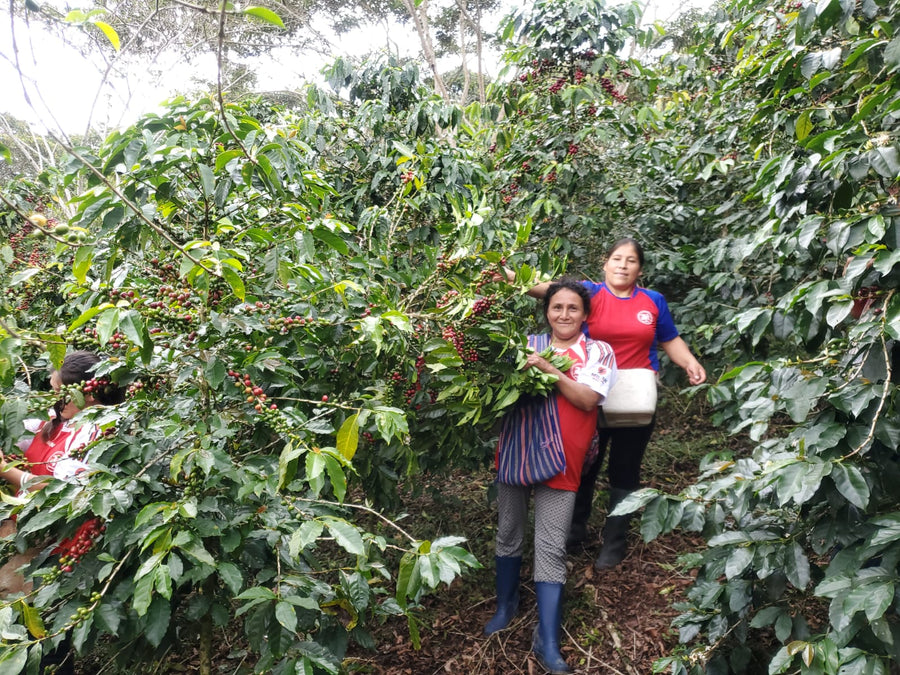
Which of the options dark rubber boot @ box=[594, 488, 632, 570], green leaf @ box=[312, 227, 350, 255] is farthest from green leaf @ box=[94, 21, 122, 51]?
dark rubber boot @ box=[594, 488, 632, 570]

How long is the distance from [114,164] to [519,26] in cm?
260

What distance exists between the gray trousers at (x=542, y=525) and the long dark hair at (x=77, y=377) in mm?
1534

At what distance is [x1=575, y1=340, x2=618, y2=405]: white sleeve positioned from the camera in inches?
97.6

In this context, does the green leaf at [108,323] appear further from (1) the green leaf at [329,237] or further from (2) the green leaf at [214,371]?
(1) the green leaf at [329,237]

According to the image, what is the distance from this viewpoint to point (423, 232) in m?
2.94

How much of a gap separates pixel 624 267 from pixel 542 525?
1247 millimetres

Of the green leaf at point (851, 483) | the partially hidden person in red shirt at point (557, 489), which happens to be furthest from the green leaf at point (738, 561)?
the partially hidden person in red shirt at point (557, 489)

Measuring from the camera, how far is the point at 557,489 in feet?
8.21

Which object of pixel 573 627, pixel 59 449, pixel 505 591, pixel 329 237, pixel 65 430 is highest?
pixel 329 237

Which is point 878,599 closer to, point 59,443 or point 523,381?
point 523,381

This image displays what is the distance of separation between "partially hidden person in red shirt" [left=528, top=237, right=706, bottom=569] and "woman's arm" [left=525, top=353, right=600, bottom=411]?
1.53ft

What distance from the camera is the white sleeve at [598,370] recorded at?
2.48 m

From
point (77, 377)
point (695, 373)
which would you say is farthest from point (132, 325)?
point (695, 373)

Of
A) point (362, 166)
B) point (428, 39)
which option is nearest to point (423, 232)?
point (362, 166)
